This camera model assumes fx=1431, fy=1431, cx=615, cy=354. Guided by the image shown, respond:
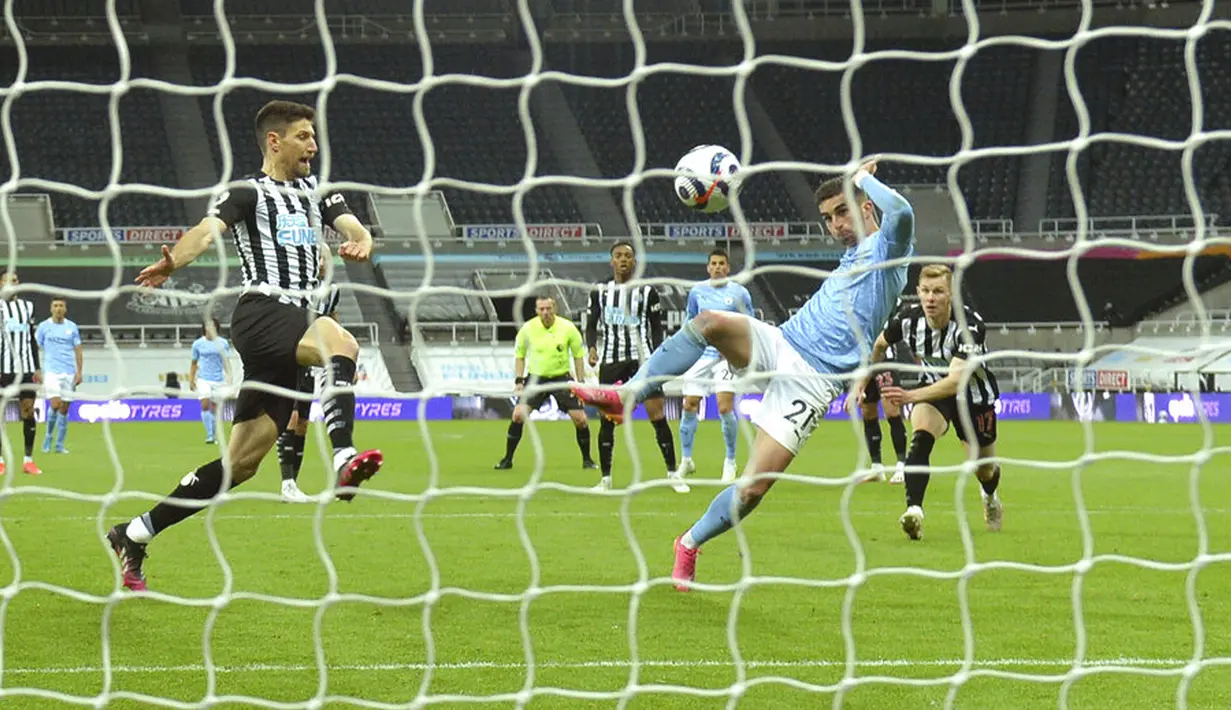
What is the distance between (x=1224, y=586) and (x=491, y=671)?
338 cm

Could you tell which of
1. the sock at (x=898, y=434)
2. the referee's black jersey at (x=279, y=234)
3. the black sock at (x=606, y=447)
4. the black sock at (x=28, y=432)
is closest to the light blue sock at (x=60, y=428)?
the black sock at (x=28, y=432)

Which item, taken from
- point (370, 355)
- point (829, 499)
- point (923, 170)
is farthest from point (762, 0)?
point (829, 499)

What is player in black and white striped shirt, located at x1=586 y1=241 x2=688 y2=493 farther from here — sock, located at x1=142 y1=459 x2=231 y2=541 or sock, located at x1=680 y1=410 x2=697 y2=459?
sock, located at x1=142 y1=459 x2=231 y2=541

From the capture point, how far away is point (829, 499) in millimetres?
10117

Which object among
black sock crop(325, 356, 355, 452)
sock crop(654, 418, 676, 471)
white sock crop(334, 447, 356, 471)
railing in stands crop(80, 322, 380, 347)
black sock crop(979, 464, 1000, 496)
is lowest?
railing in stands crop(80, 322, 380, 347)

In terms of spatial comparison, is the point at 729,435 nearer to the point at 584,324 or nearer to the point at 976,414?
the point at 976,414

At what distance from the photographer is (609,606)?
18.3 ft

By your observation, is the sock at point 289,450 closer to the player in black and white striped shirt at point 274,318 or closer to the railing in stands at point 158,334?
the player in black and white striped shirt at point 274,318

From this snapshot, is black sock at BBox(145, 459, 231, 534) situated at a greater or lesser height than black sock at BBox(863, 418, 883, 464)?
greater

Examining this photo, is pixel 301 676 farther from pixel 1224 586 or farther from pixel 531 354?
pixel 531 354

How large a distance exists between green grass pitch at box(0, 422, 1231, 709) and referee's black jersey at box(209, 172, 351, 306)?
49.9 inches

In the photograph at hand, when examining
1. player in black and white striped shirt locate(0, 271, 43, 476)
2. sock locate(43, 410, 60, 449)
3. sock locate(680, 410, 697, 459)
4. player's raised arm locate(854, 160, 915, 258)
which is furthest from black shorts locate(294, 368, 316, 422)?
sock locate(43, 410, 60, 449)

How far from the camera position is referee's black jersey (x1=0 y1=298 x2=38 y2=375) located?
42.0 feet

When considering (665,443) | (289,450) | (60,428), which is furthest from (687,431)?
(60,428)
